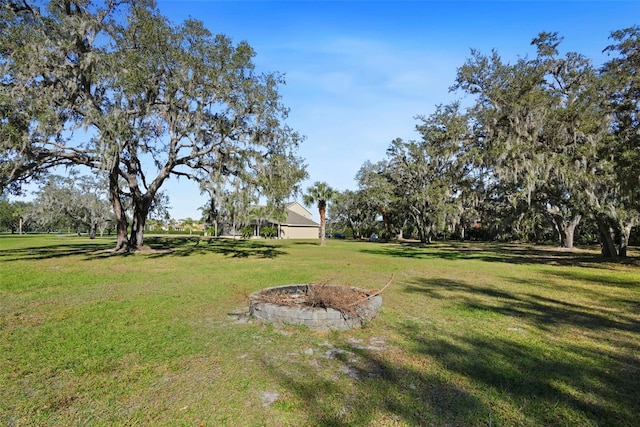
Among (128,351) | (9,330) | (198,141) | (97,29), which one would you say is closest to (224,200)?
(198,141)

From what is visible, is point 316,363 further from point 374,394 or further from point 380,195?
point 380,195

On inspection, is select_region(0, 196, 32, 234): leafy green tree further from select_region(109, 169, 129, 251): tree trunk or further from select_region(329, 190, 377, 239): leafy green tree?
select_region(329, 190, 377, 239): leafy green tree

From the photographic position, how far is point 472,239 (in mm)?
44938

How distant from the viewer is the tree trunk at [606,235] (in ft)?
47.7

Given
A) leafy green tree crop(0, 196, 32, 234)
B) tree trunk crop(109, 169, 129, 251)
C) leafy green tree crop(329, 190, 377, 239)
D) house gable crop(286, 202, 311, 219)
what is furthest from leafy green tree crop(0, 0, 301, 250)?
leafy green tree crop(0, 196, 32, 234)

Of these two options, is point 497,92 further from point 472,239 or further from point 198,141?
point 472,239

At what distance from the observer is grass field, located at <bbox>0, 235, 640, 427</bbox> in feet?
9.04

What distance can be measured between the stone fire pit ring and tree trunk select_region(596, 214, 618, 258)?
14.5 metres

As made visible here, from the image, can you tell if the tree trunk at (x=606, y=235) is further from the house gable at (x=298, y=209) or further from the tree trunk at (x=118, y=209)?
the house gable at (x=298, y=209)

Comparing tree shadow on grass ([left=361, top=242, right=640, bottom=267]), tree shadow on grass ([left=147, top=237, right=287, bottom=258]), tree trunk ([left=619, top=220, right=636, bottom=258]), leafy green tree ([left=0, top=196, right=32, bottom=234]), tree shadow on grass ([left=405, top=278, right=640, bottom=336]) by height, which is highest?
leafy green tree ([left=0, top=196, right=32, bottom=234])

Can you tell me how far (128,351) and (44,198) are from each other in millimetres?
39112

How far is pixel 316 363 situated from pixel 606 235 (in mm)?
17903

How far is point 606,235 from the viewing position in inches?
602

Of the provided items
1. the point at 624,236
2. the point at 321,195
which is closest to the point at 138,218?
the point at 321,195
